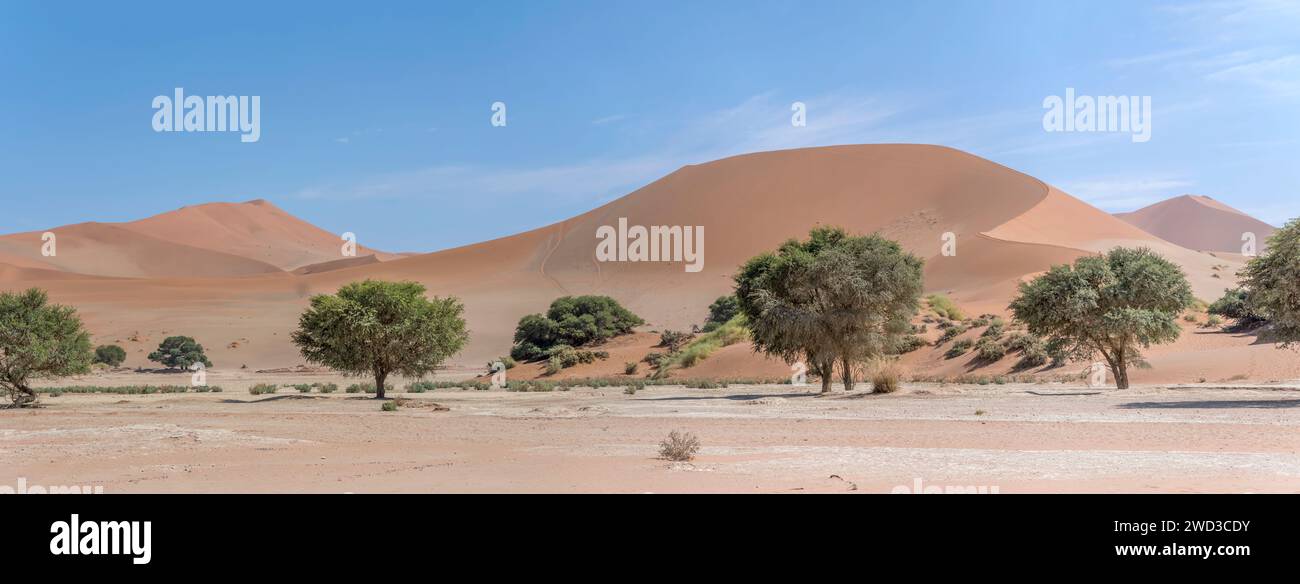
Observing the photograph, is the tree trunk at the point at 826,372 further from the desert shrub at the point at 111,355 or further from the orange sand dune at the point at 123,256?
the orange sand dune at the point at 123,256

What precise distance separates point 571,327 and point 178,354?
30.0 meters

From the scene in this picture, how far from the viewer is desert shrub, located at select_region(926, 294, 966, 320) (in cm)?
6272

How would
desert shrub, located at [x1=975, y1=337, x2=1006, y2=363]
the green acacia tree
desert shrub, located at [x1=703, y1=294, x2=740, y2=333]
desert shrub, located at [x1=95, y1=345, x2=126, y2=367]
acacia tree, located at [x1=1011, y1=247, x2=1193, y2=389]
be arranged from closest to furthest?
acacia tree, located at [x1=1011, y1=247, x2=1193, y2=389]
desert shrub, located at [x1=975, y1=337, x2=1006, y2=363]
desert shrub, located at [x1=95, y1=345, x2=126, y2=367]
the green acacia tree
desert shrub, located at [x1=703, y1=294, x2=740, y2=333]

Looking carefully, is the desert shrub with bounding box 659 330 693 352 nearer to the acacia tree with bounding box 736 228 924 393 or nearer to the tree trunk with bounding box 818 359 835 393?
the acacia tree with bounding box 736 228 924 393

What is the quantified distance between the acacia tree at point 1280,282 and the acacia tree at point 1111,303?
4.63m

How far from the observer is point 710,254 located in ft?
385

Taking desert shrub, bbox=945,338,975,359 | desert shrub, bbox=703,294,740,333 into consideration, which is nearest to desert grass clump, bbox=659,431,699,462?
desert shrub, bbox=945,338,975,359

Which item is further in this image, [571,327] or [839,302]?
[571,327]

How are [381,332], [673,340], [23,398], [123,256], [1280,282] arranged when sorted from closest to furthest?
[1280,282] < [23,398] < [381,332] < [673,340] < [123,256]

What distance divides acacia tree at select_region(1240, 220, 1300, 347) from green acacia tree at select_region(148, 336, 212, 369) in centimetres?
6764

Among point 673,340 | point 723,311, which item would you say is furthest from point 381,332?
point 723,311

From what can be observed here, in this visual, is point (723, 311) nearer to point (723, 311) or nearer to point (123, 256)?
point (723, 311)

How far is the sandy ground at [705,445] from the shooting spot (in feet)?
41.1
